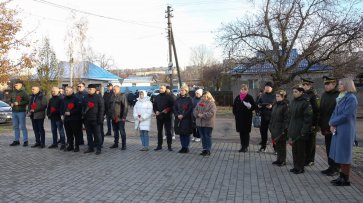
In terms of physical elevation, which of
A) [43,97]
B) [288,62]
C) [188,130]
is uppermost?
[288,62]

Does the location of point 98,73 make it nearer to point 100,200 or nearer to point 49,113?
point 49,113

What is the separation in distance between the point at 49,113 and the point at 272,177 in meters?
6.57

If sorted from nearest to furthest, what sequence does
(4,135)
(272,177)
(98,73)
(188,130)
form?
(272,177) → (188,130) → (4,135) → (98,73)

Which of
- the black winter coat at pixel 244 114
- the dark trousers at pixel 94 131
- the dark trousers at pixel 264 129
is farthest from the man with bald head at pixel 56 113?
the dark trousers at pixel 264 129

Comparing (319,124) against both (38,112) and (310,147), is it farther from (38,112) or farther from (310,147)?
(38,112)

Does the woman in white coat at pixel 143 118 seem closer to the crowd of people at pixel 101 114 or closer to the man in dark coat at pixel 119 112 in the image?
the crowd of people at pixel 101 114

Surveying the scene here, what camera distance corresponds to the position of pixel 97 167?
26.8ft

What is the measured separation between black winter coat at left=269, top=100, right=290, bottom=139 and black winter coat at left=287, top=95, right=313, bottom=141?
46 centimetres

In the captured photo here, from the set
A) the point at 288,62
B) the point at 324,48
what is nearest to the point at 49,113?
the point at 324,48

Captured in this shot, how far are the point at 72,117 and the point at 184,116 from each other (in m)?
3.01

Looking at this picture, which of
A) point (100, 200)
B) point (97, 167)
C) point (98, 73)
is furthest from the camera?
point (98, 73)

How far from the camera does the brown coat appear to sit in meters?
9.46

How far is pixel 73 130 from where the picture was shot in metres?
10.3

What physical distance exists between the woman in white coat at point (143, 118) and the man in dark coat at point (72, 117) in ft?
5.12
